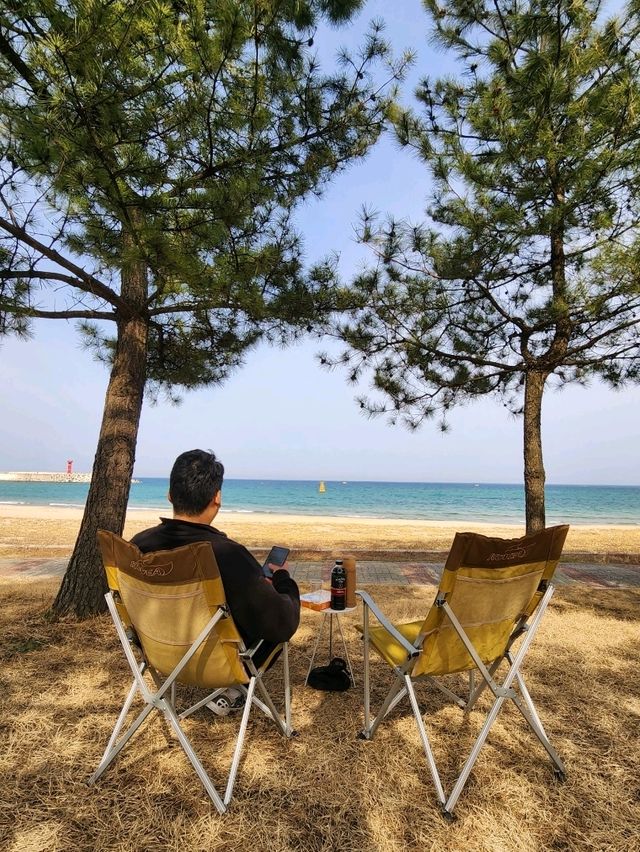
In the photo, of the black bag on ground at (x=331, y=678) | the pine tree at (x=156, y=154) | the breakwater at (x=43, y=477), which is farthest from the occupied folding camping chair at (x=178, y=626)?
the breakwater at (x=43, y=477)

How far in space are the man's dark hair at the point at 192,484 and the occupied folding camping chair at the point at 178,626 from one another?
30 cm

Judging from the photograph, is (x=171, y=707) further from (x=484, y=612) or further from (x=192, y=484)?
(x=484, y=612)

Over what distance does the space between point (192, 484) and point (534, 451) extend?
468cm

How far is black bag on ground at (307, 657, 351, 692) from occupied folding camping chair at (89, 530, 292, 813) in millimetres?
1016

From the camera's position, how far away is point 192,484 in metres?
2.16

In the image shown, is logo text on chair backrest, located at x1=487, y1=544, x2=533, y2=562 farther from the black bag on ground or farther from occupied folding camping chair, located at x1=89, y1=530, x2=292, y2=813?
the black bag on ground

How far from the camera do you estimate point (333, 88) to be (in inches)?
158

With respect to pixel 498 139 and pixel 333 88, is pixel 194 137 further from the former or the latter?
pixel 498 139

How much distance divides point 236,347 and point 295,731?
4.22m

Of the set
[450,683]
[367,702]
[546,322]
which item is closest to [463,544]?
[367,702]

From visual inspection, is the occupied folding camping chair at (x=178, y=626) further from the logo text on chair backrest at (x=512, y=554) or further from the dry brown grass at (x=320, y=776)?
the logo text on chair backrest at (x=512, y=554)

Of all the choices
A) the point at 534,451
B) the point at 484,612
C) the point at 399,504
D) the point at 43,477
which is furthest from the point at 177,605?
the point at 43,477

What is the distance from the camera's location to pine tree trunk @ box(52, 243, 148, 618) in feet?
13.5

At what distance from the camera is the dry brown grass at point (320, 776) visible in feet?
5.63
